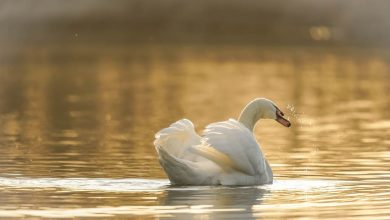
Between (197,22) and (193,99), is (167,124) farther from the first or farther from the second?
(197,22)

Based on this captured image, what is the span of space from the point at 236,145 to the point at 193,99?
57.5 ft

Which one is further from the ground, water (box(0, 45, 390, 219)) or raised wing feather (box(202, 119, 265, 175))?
raised wing feather (box(202, 119, 265, 175))

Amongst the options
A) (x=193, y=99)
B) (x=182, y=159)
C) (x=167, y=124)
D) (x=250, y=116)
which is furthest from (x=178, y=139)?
(x=193, y=99)

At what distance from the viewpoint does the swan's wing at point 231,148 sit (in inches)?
760

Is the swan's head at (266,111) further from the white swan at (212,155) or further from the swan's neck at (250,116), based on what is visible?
the white swan at (212,155)

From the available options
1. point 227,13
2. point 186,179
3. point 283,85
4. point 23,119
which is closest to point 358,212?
point 186,179

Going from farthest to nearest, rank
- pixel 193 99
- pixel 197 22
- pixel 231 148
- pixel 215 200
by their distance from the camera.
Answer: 1. pixel 197 22
2. pixel 193 99
3. pixel 231 148
4. pixel 215 200

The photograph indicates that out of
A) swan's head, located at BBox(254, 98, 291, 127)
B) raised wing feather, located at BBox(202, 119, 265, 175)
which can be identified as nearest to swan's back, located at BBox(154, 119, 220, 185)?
raised wing feather, located at BBox(202, 119, 265, 175)

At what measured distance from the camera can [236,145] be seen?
19312 mm

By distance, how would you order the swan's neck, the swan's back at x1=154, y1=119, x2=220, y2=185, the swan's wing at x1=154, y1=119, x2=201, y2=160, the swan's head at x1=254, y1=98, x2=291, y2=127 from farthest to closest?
1. the swan's head at x1=254, y1=98, x2=291, y2=127
2. the swan's neck
3. the swan's wing at x1=154, y1=119, x2=201, y2=160
4. the swan's back at x1=154, y1=119, x2=220, y2=185

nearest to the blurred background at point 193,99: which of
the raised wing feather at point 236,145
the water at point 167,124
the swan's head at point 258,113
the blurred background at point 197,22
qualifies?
the water at point 167,124

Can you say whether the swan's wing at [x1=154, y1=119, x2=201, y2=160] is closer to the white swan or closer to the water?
the white swan

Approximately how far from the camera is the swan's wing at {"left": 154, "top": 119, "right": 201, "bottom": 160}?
63.2ft

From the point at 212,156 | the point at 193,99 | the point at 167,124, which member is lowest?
the point at 193,99
